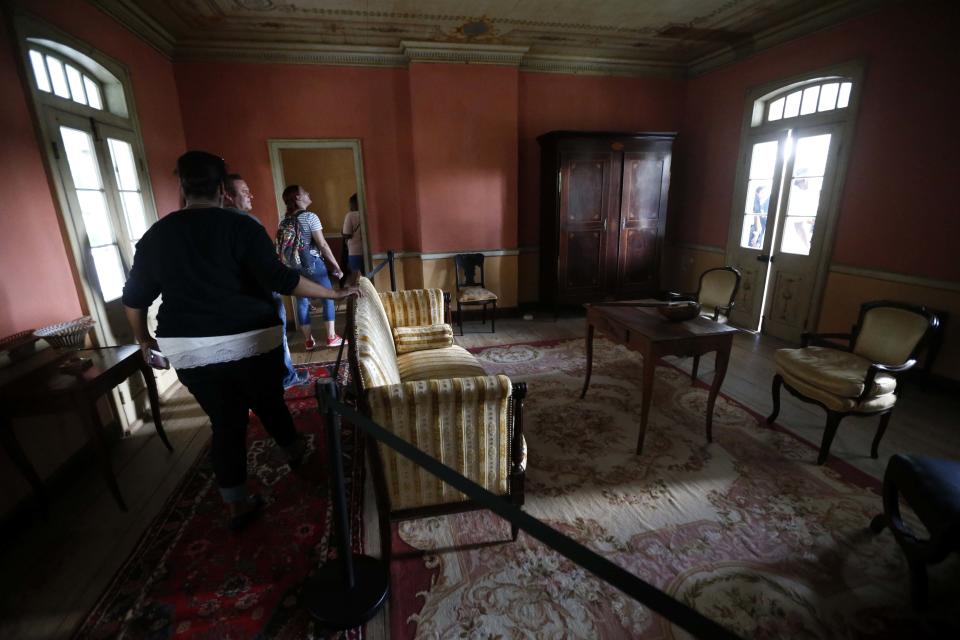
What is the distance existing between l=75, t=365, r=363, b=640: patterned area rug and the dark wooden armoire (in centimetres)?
363

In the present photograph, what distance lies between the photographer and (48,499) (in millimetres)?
2137

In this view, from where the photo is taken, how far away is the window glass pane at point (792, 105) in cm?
423

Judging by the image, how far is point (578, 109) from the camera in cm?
537

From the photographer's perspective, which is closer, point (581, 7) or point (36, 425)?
point (36, 425)

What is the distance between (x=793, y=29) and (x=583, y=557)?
5.34 meters

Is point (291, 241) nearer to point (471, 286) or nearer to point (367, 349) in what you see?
point (471, 286)

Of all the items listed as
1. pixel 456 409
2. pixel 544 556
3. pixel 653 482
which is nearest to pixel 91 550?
pixel 456 409

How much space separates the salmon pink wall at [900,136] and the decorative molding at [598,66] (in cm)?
135

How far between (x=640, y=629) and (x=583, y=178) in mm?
4448

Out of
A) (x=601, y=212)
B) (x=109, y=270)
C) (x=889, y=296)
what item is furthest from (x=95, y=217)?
(x=889, y=296)

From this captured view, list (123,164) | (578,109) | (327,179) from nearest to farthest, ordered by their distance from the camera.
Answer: (123,164) < (578,109) < (327,179)

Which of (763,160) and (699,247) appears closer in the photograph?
(763,160)

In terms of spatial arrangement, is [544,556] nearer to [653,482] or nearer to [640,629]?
[640,629]

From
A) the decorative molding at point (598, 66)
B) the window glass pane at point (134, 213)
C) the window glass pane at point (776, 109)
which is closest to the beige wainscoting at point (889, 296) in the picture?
the window glass pane at point (776, 109)
